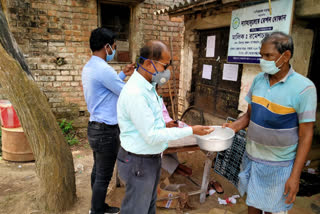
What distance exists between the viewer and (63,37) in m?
5.12

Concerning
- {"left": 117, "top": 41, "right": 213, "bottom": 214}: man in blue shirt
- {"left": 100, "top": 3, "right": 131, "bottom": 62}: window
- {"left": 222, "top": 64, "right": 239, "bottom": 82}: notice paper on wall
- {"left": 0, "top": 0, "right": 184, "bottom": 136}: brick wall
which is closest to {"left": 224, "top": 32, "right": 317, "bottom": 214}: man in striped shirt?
{"left": 117, "top": 41, "right": 213, "bottom": 214}: man in blue shirt

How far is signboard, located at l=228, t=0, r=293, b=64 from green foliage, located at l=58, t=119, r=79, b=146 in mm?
4082

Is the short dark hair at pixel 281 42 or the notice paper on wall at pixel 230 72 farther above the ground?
the short dark hair at pixel 281 42

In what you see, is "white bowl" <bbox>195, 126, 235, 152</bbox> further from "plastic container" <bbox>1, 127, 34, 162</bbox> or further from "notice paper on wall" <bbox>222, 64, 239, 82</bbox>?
"plastic container" <bbox>1, 127, 34, 162</bbox>

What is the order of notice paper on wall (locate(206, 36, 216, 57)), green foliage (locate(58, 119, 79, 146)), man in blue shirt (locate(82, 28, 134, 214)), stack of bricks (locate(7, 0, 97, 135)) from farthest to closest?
green foliage (locate(58, 119, 79, 146)) → stack of bricks (locate(7, 0, 97, 135)) → notice paper on wall (locate(206, 36, 216, 57)) → man in blue shirt (locate(82, 28, 134, 214))

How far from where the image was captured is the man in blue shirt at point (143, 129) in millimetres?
1542

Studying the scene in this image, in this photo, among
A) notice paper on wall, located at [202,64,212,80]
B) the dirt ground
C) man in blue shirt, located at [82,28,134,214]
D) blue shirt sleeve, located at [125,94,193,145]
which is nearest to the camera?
blue shirt sleeve, located at [125,94,193,145]

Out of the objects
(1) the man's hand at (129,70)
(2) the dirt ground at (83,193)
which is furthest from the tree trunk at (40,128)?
(1) the man's hand at (129,70)

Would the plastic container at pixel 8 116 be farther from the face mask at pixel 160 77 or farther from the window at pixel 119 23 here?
the face mask at pixel 160 77

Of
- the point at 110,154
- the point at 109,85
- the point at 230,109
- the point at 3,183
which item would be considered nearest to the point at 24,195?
the point at 3,183

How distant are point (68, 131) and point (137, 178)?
14.5 feet

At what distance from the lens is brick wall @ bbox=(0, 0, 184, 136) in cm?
484

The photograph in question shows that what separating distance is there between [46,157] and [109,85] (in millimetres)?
1264

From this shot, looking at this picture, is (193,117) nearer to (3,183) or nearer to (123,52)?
(123,52)
